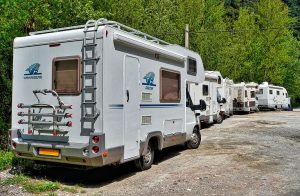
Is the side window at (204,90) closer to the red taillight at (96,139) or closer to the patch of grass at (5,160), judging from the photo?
the patch of grass at (5,160)

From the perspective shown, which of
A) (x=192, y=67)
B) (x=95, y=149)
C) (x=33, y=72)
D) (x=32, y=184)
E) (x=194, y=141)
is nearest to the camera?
(x=95, y=149)

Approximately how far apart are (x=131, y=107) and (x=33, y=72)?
2182 mm

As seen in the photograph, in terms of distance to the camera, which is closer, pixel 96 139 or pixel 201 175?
pixel 96 139

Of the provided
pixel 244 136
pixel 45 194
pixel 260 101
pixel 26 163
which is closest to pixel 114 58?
pixel 45 194

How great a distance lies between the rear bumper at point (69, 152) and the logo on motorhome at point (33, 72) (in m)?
1.20

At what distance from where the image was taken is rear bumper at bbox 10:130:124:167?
6.76 m

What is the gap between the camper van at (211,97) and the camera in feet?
60.4

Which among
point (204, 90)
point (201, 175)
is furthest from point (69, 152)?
point (204, 90)

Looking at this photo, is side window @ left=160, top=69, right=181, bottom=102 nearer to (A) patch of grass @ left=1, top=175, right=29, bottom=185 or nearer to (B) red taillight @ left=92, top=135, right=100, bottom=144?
(B) red taillight @ left=92, top=135, right=100, bottom=144

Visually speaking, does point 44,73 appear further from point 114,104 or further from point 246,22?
point 246,22

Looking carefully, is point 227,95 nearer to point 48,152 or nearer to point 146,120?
point 146,120

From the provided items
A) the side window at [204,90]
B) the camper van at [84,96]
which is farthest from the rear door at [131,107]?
the side window at [204,90]

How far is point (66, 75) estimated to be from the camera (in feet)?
24.0

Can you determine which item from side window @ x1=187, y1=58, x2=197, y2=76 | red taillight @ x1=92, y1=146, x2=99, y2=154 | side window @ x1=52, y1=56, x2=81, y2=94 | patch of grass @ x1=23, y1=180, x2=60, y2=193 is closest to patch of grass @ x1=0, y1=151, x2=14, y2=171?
patch of grass @ x1=23, y1=180, x2=60, y2=193
